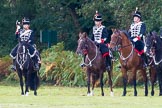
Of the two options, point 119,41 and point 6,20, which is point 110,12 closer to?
point 6,20

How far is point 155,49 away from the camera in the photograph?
29.9m

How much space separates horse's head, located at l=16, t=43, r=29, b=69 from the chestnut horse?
4.42 metres

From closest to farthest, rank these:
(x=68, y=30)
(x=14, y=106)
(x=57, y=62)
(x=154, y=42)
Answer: (x=14, y=106) < (x=154, y=42) < (x=57, y=62) < (x=68, y=30)

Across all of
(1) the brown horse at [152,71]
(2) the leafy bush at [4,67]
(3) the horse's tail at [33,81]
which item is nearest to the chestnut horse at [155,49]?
(1) the brown horse at [152,71]

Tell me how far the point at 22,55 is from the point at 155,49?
4.82m

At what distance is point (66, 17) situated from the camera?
4941 centimetres

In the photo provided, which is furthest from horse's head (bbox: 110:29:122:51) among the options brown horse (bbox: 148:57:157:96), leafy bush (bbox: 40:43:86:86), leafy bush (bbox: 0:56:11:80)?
leafy bush (bbox: 0:56:11:80)

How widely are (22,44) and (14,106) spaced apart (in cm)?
764

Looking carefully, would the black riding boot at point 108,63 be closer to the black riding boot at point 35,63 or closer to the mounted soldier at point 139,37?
the mounted soldier at point 139,37

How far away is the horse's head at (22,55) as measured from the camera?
30234 millimetres

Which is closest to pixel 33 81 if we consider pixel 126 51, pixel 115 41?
pixel 115 41

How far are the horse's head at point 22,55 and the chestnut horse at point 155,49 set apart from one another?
442 centimetres

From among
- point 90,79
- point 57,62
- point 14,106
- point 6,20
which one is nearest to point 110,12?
point 57,62

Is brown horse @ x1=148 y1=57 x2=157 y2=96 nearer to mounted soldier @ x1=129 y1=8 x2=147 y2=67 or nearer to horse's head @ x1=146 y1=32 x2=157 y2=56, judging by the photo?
mounted soldier @ x1=129 y1=8 x2=147 y2=67
